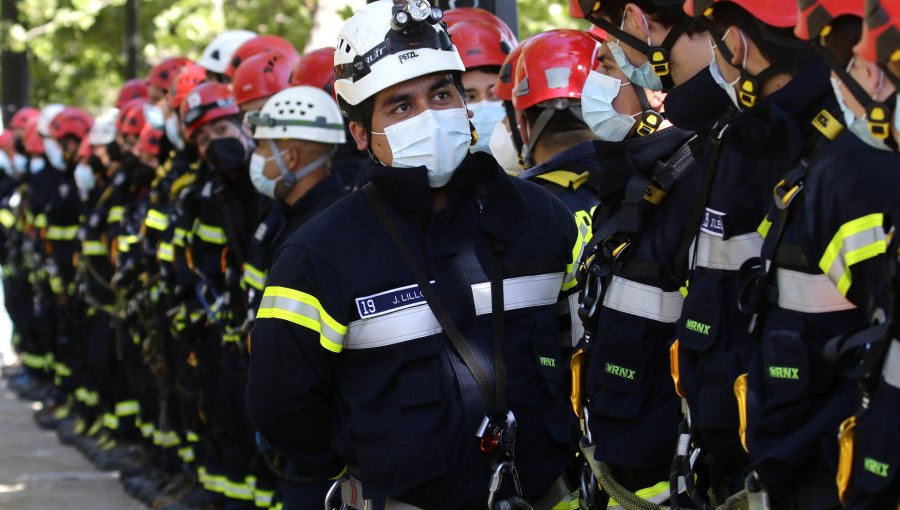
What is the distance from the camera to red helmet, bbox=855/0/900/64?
2.82 m

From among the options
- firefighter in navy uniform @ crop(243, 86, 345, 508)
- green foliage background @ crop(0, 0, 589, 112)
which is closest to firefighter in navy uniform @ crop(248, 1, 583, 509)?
firefighter in navy uniform @ crop(243, 86, 345, 508)

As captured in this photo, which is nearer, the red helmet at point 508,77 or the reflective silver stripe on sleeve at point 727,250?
the reflective silver stripe on sleeve at point 727,250

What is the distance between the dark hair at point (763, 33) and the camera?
3.72 meters

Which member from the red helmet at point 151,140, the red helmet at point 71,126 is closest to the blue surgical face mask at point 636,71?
the red helmet at point 151,140

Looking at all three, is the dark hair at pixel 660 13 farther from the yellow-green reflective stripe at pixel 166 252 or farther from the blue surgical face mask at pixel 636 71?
the yellow-green reflective stripe at pixel 166 252

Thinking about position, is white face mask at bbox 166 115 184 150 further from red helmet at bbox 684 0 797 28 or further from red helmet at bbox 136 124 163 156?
red helmet at bbox 684 0 797 28

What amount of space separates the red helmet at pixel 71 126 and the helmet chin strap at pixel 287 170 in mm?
8469

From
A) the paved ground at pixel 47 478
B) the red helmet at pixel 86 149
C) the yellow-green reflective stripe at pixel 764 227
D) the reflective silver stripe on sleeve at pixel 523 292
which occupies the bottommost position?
the paved ground at pixel 47 478

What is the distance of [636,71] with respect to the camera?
481 centimetres

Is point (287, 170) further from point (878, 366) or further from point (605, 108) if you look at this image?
point (878, 366)

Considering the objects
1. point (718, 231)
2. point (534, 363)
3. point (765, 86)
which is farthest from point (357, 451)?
point (765, 86)

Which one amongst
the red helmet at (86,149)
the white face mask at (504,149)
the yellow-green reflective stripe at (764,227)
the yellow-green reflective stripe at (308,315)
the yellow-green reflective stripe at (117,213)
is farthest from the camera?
the red helmet at (86,149)

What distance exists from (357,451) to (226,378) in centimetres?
474

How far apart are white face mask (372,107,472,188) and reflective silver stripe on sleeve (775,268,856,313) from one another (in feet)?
4.40
